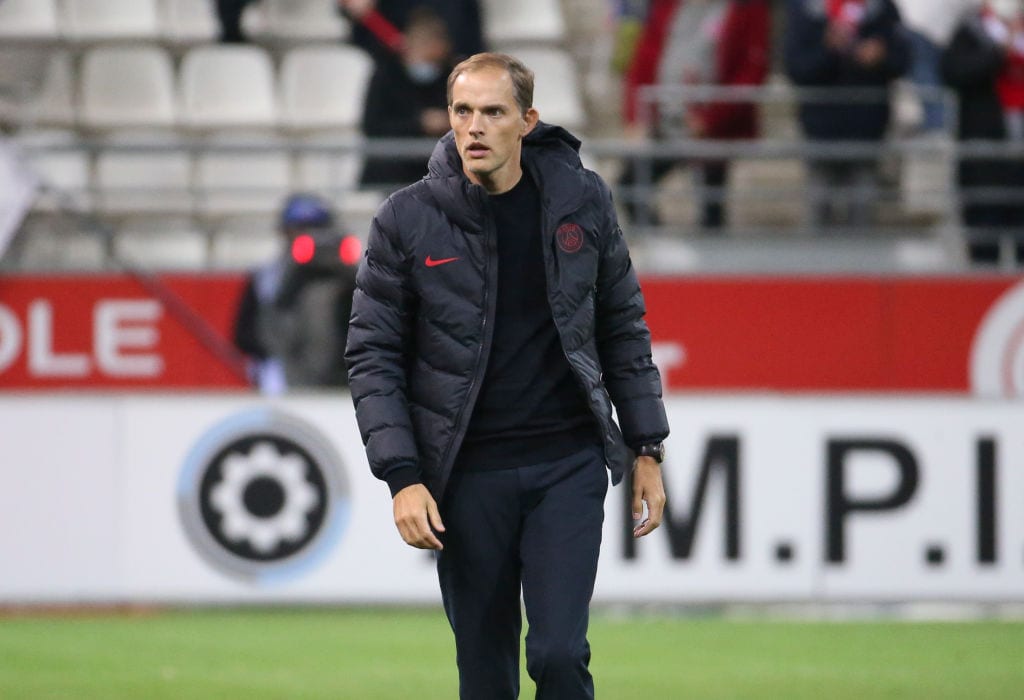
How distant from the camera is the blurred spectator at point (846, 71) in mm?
11898

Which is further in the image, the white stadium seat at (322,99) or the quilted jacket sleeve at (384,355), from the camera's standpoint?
the white stadium seat at (322,99)

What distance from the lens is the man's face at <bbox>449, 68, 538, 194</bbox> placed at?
14.8 feet

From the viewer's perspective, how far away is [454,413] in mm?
4586

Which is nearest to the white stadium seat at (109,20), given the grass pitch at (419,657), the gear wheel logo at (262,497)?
the gear wheel logo at (262,497)

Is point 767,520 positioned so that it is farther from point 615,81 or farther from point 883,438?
point 615,81

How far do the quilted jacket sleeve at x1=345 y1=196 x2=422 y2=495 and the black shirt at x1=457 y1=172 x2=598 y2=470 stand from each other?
0.21 m

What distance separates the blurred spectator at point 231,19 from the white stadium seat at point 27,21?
1362 mm

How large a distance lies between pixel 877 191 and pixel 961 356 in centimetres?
133

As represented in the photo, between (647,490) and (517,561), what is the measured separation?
0.39m

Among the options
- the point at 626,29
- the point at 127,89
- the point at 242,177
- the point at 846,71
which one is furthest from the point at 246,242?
the point at 846,71

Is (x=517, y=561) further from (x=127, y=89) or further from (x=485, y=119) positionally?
(x=127, y=89)

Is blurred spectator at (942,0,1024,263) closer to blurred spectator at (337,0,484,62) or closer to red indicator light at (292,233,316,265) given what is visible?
blurred spectator at (337,0,484,62)

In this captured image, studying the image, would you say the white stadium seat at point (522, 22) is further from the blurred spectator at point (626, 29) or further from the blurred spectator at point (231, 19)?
the blurred spectator at point (231, 19)

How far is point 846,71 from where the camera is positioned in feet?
39.9
